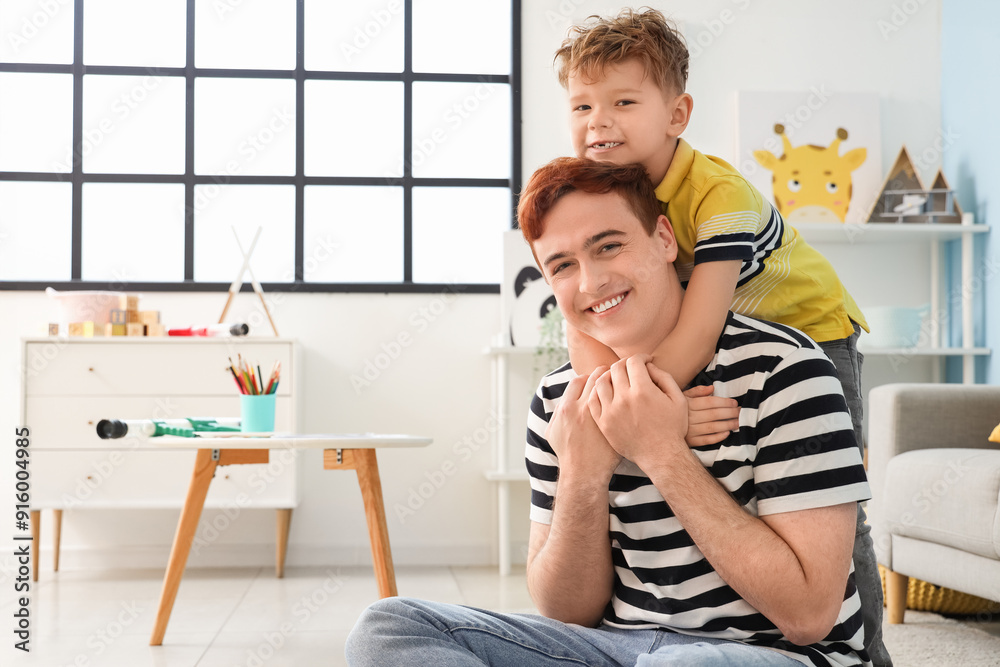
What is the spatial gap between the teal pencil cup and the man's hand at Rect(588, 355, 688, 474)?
1491 mm

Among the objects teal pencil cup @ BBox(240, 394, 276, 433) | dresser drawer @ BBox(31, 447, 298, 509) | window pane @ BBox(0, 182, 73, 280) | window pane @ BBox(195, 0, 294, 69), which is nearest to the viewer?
teal pencil cup @ BBox(240, 394, 276, 433)

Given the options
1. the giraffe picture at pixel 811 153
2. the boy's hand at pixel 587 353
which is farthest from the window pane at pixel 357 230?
the boy's hand at pixel 587 353

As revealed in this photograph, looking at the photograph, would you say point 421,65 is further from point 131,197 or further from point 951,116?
point 951,116

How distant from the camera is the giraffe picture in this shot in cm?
373

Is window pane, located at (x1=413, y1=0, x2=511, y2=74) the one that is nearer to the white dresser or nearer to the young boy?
the white dresser

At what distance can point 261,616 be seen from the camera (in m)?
2.70

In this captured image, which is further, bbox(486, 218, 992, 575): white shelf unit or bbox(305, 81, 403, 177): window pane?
bbox(305, 81, 403, 177): window pane

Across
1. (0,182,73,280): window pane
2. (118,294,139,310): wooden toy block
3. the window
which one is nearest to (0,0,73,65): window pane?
the window

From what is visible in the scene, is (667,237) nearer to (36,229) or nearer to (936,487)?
(936,487)

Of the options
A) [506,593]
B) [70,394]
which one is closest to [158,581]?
[70,394]

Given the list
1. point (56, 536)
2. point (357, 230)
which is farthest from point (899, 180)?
point (56, 536)

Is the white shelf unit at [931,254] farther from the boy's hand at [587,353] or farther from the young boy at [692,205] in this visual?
the boy's hand at [587,353]

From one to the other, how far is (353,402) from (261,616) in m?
1.14

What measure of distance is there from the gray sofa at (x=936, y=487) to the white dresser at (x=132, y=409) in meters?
2.03
